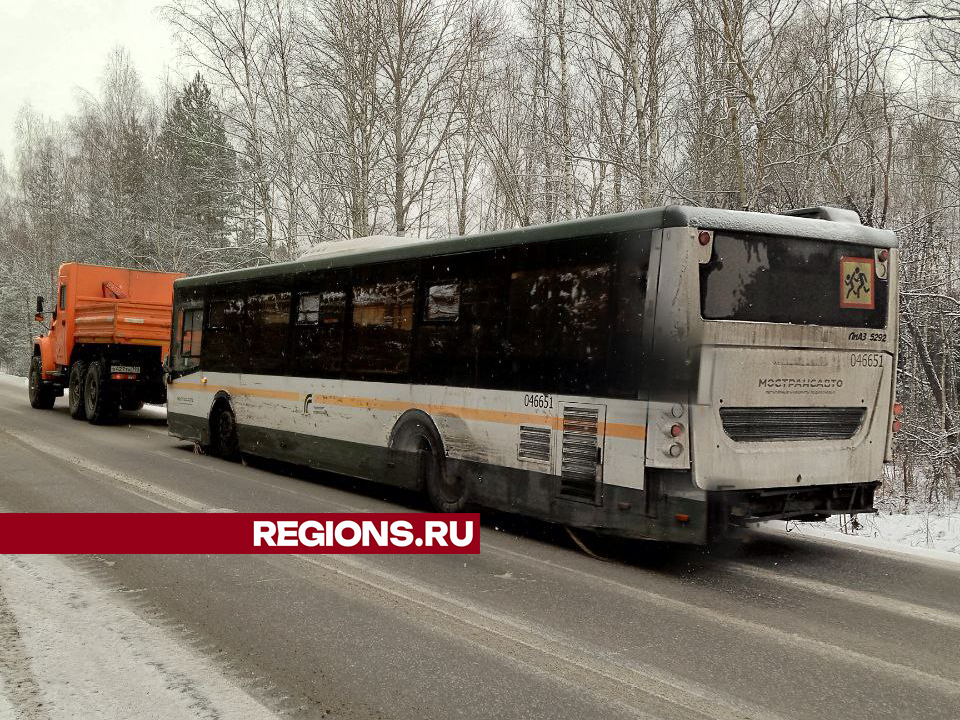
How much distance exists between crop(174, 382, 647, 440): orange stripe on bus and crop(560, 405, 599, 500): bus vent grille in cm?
10

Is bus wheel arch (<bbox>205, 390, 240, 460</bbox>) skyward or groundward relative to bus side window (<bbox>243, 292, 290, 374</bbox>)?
groundward

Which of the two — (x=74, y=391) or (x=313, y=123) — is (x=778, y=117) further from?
(x=74, y=391)

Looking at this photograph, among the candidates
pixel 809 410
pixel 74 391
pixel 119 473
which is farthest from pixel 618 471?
pixel 74 391

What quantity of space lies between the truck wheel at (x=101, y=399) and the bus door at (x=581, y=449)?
13413 millimetres

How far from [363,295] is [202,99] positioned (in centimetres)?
3153

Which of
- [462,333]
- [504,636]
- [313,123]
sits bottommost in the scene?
[504,636]

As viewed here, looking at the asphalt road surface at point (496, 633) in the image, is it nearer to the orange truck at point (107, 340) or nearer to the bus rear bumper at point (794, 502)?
the bus rear bumper at point (794, 502)

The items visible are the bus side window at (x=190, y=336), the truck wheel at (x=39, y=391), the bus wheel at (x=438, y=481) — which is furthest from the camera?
the truck wheel at (x=39, y=391)

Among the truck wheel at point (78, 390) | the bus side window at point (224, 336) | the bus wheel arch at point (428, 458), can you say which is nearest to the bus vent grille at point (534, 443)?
the bus wheel arch at point (428, 458)

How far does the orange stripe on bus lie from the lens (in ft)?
22.4

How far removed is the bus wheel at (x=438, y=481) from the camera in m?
8.62

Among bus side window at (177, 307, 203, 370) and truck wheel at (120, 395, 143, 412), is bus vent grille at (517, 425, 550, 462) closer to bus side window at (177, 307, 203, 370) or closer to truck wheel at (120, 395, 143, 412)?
bus side window at (177, 307, 203, 370)

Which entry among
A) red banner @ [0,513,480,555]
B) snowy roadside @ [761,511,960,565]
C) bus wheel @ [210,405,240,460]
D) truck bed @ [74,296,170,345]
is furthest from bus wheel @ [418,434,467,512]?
truck bed @ [74,296,170,345]

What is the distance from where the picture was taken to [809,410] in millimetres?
6957
